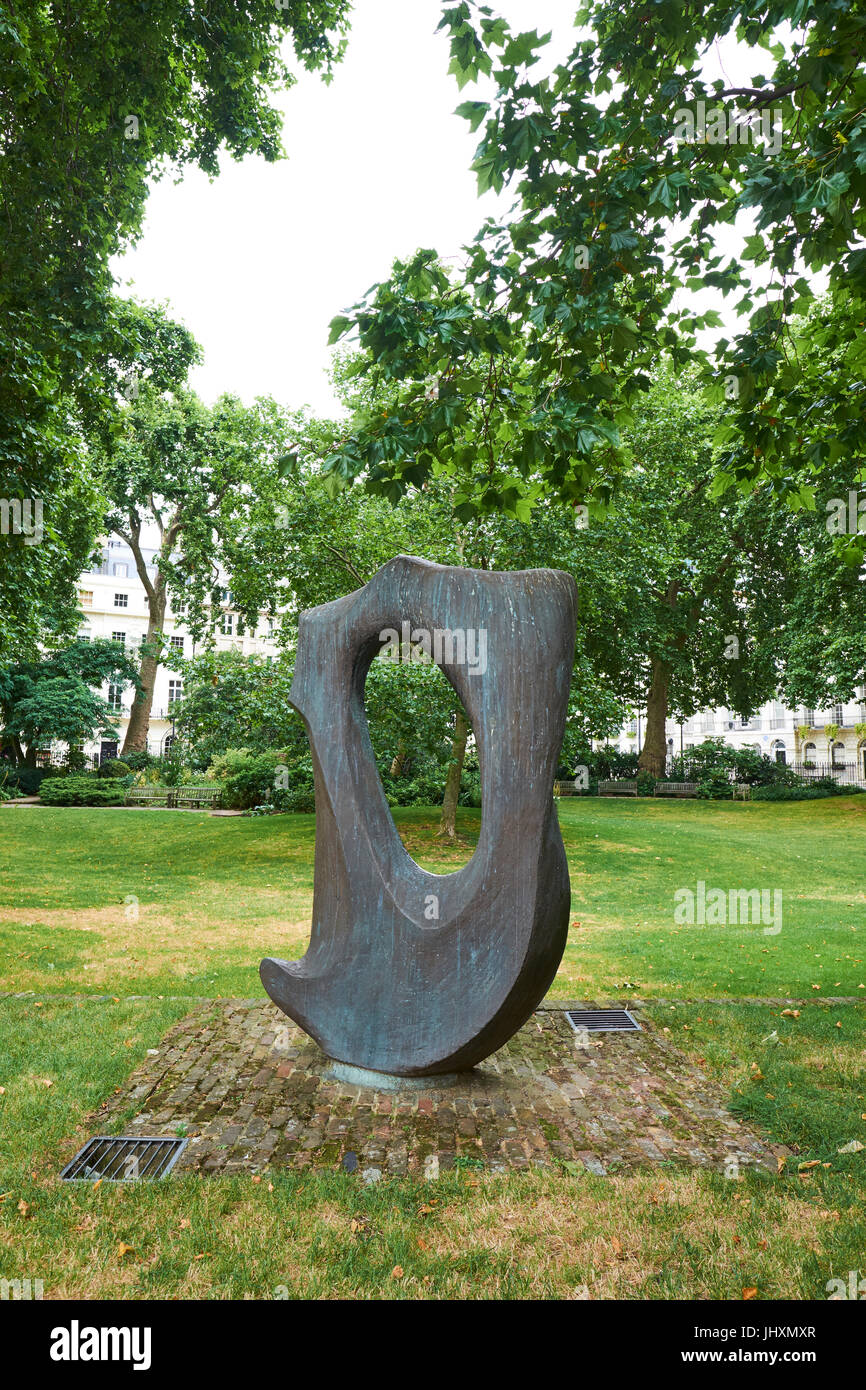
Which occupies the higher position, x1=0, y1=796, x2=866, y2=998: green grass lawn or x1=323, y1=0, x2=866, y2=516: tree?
x1=323, y1=0, x2=866, y2=516: tree

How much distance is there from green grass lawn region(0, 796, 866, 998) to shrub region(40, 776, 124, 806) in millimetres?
3571

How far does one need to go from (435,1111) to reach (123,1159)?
1.88 meters

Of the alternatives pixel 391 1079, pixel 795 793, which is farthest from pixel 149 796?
pixel 391 1079

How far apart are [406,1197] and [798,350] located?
23.5ft

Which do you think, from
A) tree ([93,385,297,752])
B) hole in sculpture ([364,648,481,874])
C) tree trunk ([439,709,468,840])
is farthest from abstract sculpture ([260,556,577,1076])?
tree ([93,385,297,752])

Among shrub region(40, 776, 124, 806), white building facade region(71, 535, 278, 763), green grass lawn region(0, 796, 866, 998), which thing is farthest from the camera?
white building facade region(71, 535, 278, 763)

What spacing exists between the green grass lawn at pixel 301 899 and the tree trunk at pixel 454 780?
1.39ft

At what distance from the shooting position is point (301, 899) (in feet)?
45.5

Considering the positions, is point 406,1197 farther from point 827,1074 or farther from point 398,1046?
point 827,1074

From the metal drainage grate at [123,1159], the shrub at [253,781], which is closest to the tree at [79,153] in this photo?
the metal drainage grate at [123,1159]

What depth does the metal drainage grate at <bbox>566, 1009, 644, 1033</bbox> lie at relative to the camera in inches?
289

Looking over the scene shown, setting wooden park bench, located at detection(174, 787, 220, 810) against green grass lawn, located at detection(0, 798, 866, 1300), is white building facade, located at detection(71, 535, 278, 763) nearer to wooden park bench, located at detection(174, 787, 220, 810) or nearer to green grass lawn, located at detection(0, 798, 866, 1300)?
wooden park bench, located at detection(174, 787, 220, 810)

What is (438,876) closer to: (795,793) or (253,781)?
(253,781)

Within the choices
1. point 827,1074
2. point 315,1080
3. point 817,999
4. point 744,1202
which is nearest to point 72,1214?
point 315,1080
